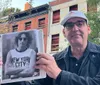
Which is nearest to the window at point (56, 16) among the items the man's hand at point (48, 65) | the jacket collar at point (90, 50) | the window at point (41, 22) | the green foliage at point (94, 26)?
the window at point (41, 22)

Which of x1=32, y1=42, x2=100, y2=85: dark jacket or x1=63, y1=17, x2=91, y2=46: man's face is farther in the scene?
x1=63, y1=17, x2=91, y2=46: man's face

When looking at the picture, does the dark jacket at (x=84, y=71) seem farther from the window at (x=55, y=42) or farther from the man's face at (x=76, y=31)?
the window at (x=55, y=42)

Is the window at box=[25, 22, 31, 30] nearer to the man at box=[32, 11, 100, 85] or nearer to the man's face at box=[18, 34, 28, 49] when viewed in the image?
the man at box=[32, 11, 100, 85]

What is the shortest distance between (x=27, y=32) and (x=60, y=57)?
0.34m

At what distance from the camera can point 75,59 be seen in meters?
2.18

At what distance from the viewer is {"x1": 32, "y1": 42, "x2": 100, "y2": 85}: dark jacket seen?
1.90 meters

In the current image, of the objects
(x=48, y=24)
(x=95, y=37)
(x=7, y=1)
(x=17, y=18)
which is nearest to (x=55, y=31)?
(x=48, y=24)

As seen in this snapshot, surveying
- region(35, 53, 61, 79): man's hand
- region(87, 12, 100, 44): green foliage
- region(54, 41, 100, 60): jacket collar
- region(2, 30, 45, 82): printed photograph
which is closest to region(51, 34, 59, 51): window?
region(87, 12, 100, 44): green foliage

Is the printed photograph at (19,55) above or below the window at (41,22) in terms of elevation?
below

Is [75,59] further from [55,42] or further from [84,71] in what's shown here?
[55,42]

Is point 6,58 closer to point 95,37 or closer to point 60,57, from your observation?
point 60,57

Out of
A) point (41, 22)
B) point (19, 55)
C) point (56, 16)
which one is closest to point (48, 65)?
point (19, 55)

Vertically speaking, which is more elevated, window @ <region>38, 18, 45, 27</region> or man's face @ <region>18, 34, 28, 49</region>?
window @ <region>38, 18, 45, 27</region>

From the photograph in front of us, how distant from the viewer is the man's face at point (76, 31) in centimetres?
213
